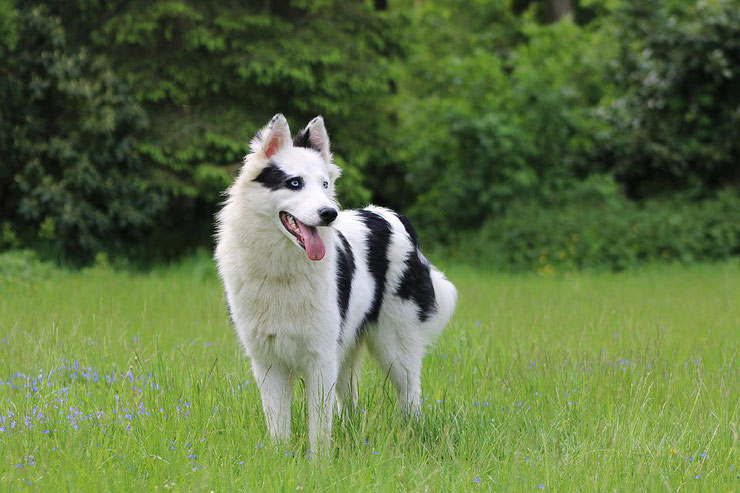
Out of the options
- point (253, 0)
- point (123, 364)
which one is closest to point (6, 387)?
point (123, 364)

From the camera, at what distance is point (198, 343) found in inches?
264

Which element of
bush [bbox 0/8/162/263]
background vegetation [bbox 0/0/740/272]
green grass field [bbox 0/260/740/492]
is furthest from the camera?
background vegetation [bbox 0/0/740/272]

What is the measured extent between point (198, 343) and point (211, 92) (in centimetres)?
708

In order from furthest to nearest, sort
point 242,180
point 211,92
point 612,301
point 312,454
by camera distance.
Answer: point 211,92
point 612,301
point 242,180
point 312,454

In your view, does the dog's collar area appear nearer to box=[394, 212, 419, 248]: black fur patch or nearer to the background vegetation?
box=[394, 212, 419, 248]: black fur patch

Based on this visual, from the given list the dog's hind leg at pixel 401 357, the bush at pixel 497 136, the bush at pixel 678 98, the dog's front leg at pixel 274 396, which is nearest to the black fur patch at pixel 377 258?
the dog's hind leg at pixel 401 357

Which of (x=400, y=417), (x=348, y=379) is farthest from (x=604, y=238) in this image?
(x=400, y=417)

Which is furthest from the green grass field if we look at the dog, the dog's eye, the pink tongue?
the dog's eye

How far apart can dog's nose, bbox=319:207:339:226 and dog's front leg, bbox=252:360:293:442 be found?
884mm

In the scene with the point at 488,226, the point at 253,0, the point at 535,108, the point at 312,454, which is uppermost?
the point at 253,0

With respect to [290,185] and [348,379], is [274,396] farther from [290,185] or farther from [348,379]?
[290,185]

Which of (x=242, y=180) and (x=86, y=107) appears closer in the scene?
(x=242, y=180)

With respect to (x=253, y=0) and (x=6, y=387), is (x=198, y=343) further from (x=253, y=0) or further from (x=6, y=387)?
(x=253, y=0)

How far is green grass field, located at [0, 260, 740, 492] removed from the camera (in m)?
3.78
